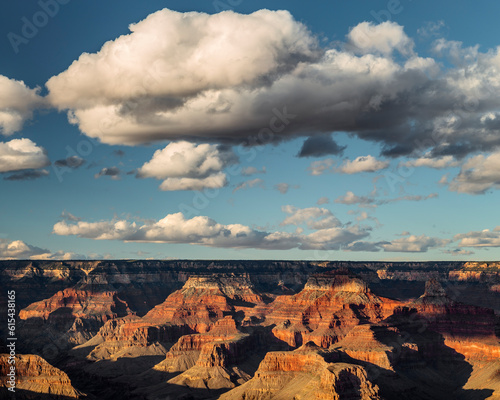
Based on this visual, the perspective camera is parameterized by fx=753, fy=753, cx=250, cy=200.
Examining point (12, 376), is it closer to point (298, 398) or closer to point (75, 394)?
point (75, 394)

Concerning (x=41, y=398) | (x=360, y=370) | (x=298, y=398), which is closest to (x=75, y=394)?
(x=41, y=398)

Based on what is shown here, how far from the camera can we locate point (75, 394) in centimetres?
19812

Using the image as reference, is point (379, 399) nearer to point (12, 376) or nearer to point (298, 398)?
point (298, 398)

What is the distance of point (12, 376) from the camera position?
633 feet

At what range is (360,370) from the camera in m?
198

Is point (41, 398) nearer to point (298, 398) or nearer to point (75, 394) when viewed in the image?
point (75, 394)

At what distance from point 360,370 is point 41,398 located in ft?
273

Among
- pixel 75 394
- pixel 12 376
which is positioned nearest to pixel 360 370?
pixel 75 394

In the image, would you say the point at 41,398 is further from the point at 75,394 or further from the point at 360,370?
the point at 360,370

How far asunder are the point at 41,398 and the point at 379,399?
3402 inches

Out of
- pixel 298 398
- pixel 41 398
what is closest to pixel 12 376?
pixel 41 398

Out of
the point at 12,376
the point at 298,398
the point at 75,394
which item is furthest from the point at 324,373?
the point at 12,376

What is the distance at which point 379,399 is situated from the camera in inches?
7485

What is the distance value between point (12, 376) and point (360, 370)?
90.1 m
